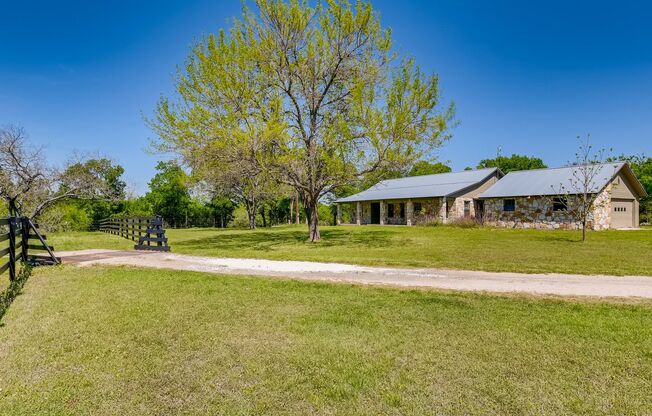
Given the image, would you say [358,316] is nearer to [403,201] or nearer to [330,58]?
[330,58]

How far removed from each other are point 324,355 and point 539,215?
2805 centimetres

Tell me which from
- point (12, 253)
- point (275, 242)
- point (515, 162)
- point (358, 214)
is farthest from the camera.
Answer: point (515, 162)

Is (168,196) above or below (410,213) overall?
above

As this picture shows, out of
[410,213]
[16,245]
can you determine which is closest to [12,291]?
[16,245]

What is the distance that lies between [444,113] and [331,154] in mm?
5323

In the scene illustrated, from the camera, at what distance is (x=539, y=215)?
91.0ft

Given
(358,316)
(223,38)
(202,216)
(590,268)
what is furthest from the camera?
(202,216)

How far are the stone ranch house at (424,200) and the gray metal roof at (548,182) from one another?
1.25m

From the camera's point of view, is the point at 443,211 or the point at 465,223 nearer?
the point at 465,223

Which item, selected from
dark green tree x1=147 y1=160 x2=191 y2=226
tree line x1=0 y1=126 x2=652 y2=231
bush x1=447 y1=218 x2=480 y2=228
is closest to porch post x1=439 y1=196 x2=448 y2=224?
bush x1=447 y1=218 x2=480 y2=228

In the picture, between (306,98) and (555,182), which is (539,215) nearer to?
(555,182)

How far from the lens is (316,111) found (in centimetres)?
1861

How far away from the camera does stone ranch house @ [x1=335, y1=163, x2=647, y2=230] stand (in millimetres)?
26141

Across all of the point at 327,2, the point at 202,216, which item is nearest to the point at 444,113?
the point at 327,2
